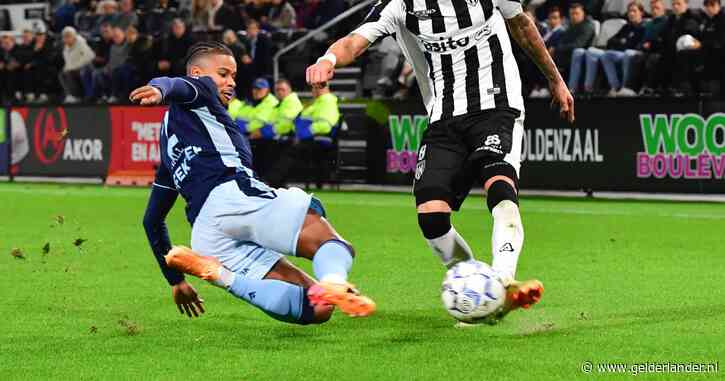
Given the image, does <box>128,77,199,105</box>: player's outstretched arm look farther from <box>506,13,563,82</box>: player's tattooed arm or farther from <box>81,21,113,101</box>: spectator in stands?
<box>81,21,113,101</box>: spectator in stands

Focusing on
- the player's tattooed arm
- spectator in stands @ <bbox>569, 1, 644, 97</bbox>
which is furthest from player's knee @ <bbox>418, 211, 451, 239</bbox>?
spectator in stands @ <bbox>569, 1, 644, 97</bbox>

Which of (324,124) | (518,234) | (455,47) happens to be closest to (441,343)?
(518,234)

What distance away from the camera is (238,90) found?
2359cm

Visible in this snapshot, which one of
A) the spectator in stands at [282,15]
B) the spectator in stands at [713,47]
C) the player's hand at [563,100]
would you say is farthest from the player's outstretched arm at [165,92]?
the spectator in stands at [282,15]

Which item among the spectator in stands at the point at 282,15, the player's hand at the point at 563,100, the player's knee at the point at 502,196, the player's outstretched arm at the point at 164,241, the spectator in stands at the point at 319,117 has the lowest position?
the spectator in stands at the point at 319,117

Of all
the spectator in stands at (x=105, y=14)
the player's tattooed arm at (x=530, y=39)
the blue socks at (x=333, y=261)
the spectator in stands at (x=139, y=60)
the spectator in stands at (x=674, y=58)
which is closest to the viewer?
the blue socks at (x=333, y=261)

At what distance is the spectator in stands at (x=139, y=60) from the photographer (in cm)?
2534

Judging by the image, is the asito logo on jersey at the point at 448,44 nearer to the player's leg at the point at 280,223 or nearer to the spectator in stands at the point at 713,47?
the player's leg at the point at 280,223

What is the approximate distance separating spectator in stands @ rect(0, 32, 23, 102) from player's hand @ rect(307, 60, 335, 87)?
22.8m

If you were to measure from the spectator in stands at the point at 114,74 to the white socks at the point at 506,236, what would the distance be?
768 inches

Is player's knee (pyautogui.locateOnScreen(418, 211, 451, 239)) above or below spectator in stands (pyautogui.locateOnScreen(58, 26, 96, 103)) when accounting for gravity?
above

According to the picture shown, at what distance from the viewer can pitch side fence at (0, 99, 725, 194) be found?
17.9m

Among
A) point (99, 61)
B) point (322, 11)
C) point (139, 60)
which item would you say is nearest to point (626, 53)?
point (322, 11)

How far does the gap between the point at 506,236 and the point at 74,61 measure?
21.5 metres
